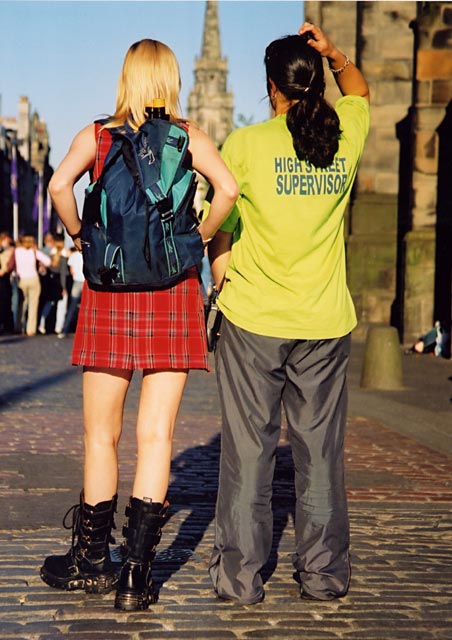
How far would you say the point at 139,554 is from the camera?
13.4 feet

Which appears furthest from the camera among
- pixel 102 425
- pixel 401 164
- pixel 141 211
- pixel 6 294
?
pixel 6 294

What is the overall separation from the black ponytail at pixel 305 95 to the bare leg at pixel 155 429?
2.91 feet

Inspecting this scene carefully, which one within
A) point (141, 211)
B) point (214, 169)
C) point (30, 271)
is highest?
point (214, 169)

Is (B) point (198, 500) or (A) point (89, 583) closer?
(A) point (89, 583)

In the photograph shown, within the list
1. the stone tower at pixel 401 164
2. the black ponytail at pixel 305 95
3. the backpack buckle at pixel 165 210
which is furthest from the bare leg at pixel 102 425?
the stone tower at pixel 401 164

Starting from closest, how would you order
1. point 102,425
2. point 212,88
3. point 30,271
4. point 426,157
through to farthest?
1. point 102,425
2. point 426,157
3. point 30,271
4. point 212,88

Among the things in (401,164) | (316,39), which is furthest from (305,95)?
(401,164)

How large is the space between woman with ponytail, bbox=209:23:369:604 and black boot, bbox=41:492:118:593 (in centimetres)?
38

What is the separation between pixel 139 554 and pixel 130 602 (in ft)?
0.54

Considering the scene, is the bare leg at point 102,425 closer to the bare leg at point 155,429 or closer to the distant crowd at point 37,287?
the bare leg at point 155,429

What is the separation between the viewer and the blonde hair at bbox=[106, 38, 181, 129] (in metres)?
3.90

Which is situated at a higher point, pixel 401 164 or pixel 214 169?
pixel 401 164

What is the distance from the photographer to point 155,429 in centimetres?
414

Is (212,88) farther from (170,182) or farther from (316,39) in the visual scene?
(170,182)
